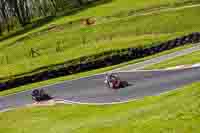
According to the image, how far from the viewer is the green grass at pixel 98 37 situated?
66562 millimetres

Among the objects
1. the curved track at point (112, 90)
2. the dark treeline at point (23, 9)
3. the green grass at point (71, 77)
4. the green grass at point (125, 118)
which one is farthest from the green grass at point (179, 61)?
the dark treeline at point (23, 9)

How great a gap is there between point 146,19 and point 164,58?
27129mm

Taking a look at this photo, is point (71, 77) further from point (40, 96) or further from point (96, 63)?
point (40, 96)

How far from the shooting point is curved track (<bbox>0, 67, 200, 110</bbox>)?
3584cm

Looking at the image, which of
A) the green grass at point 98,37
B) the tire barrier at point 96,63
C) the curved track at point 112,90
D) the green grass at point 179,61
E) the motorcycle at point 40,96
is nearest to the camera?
the curved track at point 112,90

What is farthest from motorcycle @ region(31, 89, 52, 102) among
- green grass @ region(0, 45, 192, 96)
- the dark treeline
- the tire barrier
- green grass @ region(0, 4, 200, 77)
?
the dark treeline

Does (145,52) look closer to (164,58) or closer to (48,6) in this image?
(164,58)

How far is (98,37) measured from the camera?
79000 mm

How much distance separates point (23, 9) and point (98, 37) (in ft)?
153

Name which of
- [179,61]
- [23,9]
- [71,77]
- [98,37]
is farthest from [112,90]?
[23,9]

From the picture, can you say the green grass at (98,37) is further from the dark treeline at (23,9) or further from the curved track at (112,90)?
the dark treeline at (23,9)

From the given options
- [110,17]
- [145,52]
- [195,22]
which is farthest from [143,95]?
[110,17]

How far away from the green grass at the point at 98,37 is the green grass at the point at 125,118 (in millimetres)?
26935

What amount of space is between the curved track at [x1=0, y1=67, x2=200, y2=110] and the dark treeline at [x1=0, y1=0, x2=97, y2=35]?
2598 inches
